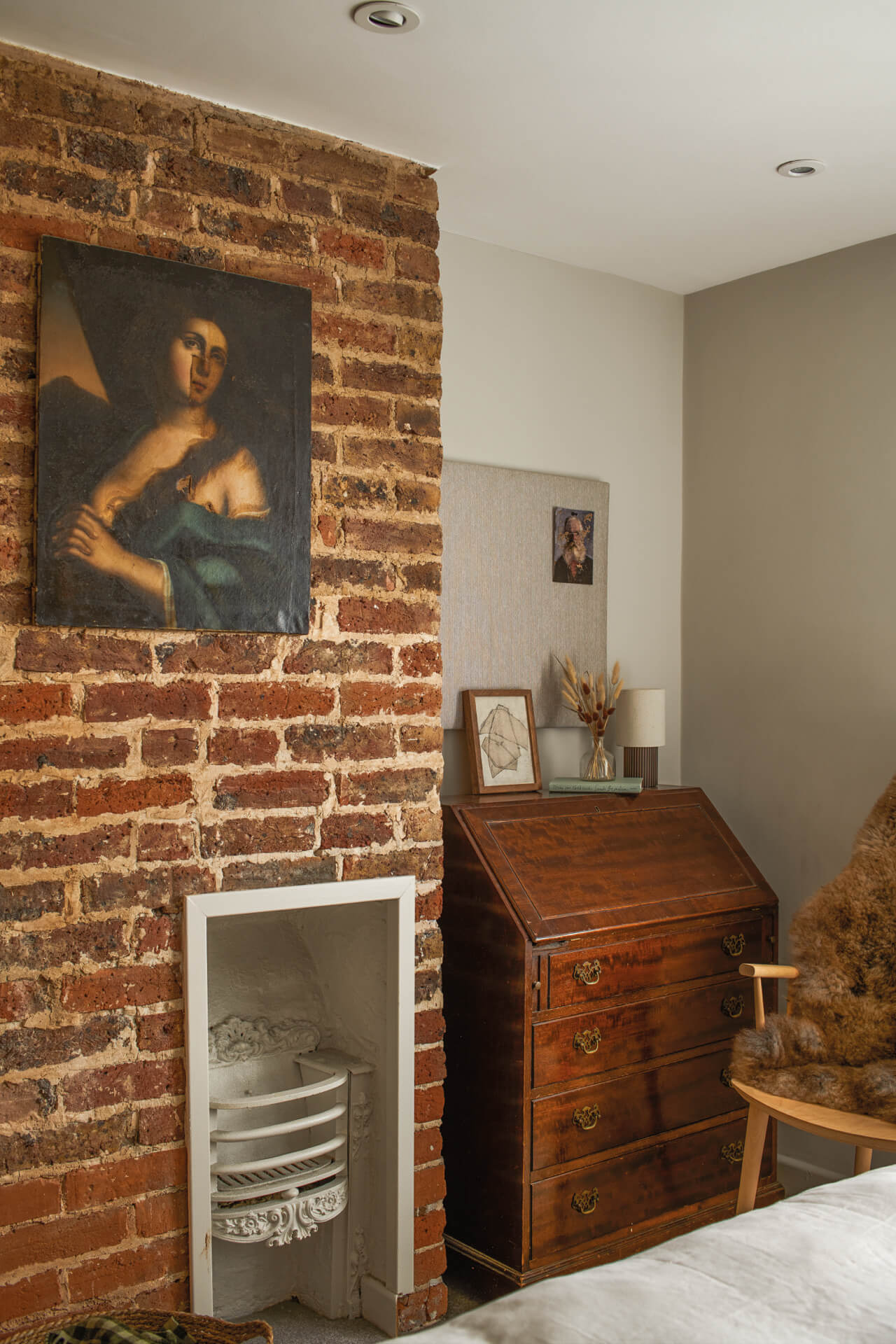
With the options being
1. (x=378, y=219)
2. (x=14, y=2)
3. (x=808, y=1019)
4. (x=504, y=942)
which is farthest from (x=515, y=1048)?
(x=14, y=2)

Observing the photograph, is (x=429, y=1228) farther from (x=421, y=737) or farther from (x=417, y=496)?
(x=417, y=496)

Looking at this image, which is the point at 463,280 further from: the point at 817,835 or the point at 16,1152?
the point at 16,1152

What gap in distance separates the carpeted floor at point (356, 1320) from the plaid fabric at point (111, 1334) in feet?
2.20

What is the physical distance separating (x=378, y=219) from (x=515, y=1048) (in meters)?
1.93

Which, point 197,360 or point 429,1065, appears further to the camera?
point 429,1065

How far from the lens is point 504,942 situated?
8.79 feet

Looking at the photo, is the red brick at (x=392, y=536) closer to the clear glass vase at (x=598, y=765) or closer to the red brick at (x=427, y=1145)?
the clear glass vase at (x=598, y=765)

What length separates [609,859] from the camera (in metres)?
2.96

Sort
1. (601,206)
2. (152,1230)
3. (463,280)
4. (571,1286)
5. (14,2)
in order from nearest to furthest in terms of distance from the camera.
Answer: (571,1286) < (14,2) < (152,1230) < (601,206) < (463,280)

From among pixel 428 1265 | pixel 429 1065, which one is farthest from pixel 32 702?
pixel 428 1265

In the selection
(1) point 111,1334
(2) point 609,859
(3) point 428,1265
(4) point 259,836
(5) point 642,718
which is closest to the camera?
(1) point 111,1334

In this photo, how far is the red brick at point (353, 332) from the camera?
2494 millimetres

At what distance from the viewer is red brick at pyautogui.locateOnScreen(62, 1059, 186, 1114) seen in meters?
2.13

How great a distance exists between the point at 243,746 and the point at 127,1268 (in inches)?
40.1
